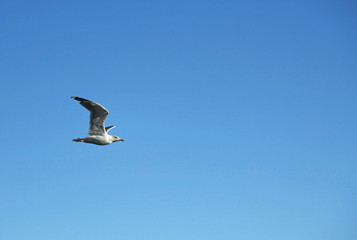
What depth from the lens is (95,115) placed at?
45.9m

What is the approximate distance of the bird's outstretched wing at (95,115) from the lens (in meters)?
44.3

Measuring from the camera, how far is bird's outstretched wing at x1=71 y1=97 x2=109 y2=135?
44303 mm

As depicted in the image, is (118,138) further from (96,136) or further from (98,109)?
(98,109)

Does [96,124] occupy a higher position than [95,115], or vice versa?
[95,115]

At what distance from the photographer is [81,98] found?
4362cm

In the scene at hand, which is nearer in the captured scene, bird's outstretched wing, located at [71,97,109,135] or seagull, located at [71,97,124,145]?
bird's outstretched wing, located at [71,97,109,135]

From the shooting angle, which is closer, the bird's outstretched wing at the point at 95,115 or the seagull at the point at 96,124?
the bird's outstretched wing at the point at 95,115

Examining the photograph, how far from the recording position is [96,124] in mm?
46906

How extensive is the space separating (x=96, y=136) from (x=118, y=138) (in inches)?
148

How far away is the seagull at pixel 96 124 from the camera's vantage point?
44.5m

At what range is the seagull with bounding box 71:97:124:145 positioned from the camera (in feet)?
146

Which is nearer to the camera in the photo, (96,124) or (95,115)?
(95,115)

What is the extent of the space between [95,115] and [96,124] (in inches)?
52.9

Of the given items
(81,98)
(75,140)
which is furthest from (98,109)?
(75,140)
